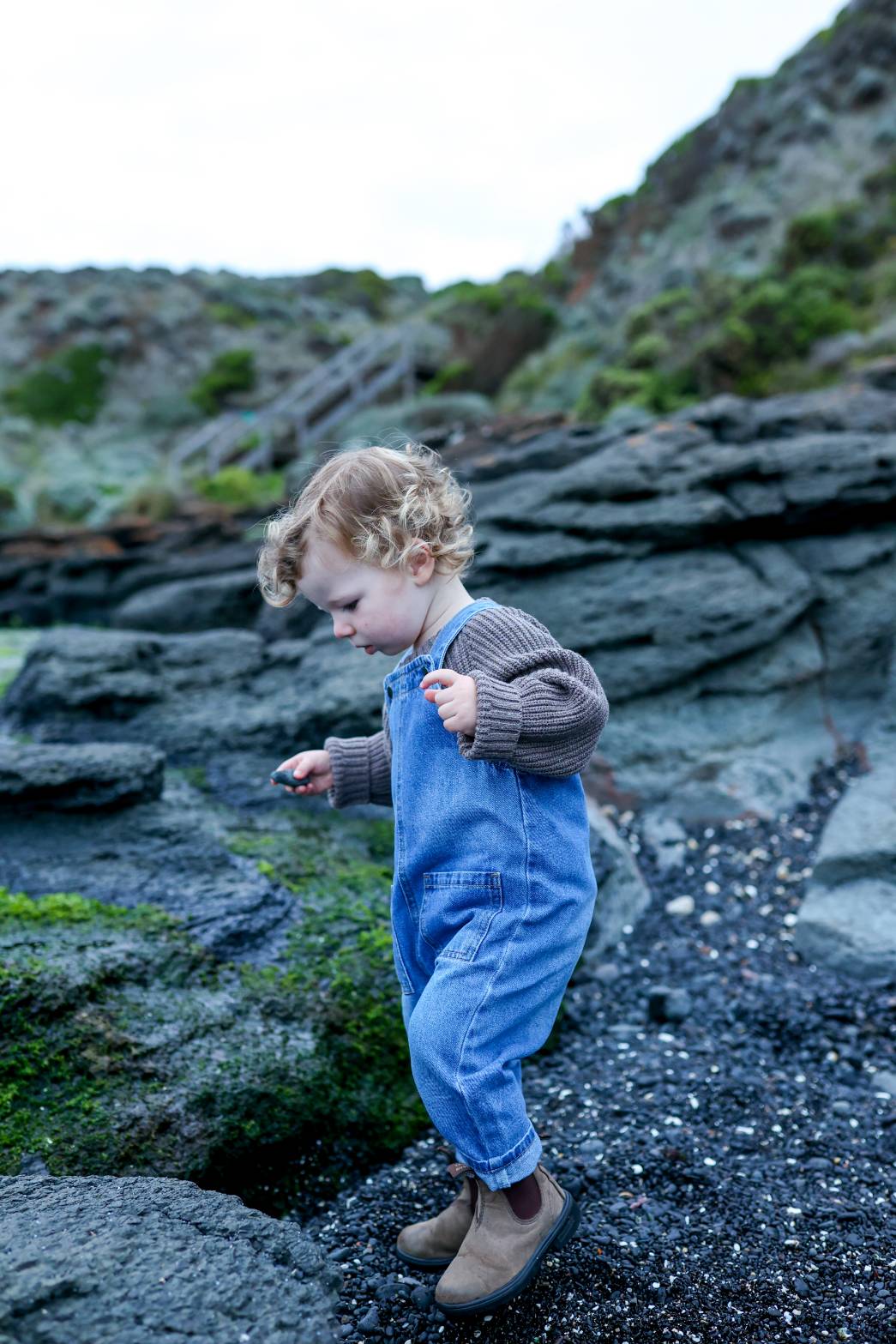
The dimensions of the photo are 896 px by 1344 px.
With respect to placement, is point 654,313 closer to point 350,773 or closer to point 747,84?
point 747,84

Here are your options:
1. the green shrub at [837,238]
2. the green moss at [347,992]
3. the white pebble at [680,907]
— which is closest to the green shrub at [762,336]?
the green shrub at [837,238]

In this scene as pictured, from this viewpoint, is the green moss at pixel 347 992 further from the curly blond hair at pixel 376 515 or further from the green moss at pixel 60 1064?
the curly blond hair at pixel 376 515

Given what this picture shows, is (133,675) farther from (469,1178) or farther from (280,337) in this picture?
(280,337)

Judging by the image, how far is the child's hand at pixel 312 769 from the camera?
8.47 feet

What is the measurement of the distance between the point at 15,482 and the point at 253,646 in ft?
50.0

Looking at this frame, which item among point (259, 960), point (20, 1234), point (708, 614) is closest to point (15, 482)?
point (708, 614)

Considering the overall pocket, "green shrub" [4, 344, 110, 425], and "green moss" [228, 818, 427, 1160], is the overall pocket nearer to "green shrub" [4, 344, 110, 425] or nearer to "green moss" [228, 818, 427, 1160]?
"green moss" [228, 818, 427, 1160]

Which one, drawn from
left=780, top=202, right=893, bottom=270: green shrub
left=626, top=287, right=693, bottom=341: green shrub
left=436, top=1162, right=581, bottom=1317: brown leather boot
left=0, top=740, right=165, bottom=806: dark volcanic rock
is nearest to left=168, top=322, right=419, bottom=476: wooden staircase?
left=626, top=287, right=693, bottom=341: green shrub

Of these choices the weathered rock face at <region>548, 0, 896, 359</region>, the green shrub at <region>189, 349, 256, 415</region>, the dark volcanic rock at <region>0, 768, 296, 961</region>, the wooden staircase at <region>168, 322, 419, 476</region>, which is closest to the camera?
the dark volcanic rock at <region>0, 768, 296, 961</region>

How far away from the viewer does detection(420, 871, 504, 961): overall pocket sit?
2.05m

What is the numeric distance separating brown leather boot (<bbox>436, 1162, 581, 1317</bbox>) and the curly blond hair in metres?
1.50

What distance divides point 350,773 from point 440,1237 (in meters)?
1.18

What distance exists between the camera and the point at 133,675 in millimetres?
4969

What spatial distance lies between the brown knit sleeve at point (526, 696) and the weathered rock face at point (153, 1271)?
101cm
